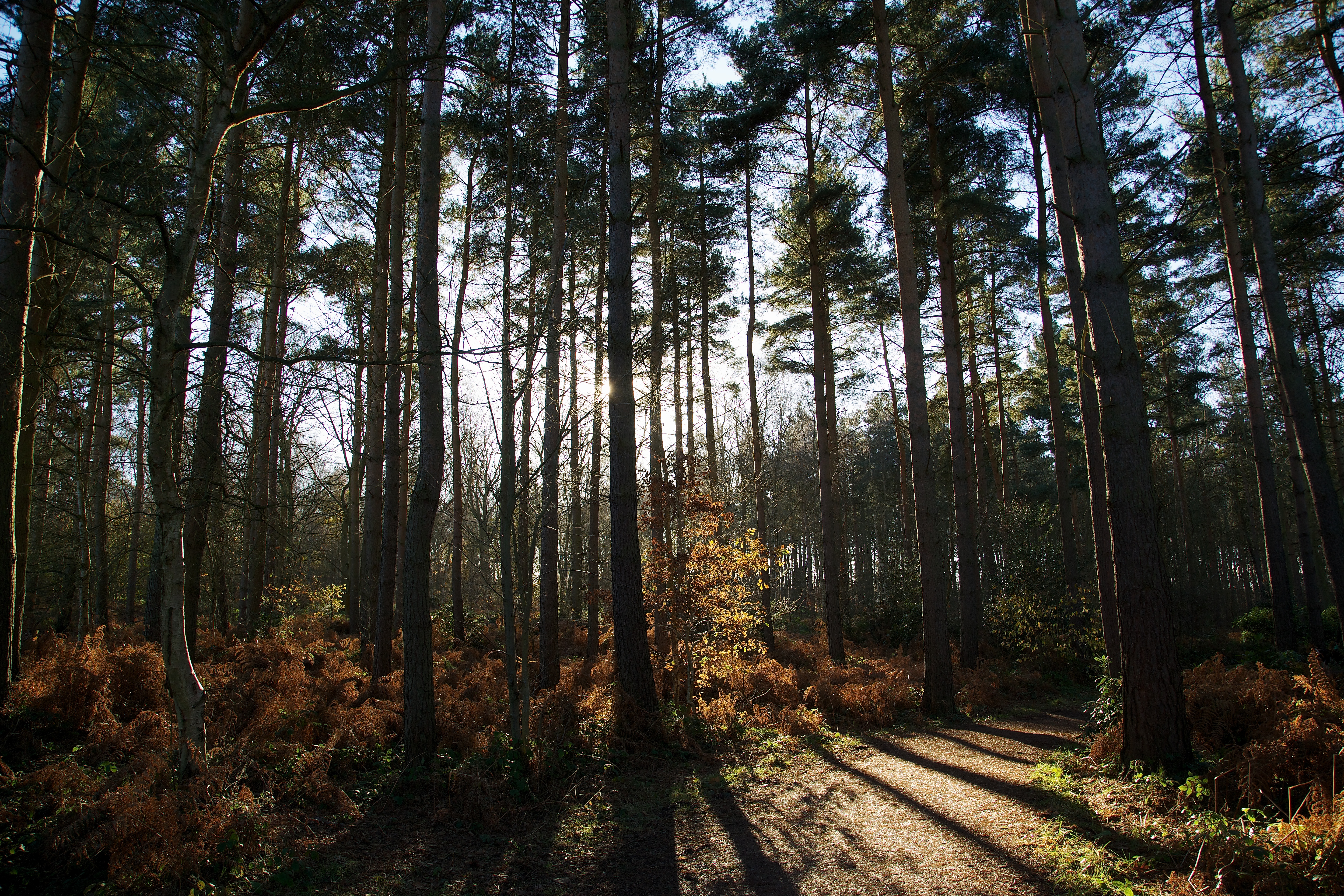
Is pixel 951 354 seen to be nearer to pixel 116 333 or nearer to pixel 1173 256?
pixel 1173 256

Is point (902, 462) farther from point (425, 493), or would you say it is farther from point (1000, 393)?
point (425, 493)

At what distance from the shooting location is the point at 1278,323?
8906 millimetres

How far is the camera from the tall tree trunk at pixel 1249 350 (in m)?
10.3

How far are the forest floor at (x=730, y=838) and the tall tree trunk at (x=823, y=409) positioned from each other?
19.1 feet

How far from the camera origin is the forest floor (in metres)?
3.62

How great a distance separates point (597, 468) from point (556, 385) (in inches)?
196

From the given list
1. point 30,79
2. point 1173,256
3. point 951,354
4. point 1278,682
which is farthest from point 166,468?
point 1173,256

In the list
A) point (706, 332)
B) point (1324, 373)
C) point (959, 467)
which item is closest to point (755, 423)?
A: point (706, 332)

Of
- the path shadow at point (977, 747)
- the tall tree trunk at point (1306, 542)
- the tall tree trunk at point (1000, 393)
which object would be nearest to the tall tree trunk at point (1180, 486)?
the tall tree trunk at point (1000, 393)

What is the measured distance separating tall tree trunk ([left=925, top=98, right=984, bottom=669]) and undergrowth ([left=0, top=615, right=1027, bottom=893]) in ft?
6.42

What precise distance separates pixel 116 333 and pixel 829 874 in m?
5.87

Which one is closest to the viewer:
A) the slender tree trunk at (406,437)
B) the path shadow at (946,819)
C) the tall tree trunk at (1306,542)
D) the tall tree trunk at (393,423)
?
the path shadow at (946,819)

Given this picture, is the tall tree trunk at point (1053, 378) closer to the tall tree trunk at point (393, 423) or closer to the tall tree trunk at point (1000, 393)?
the tall tree trunk at point (1000, 393)

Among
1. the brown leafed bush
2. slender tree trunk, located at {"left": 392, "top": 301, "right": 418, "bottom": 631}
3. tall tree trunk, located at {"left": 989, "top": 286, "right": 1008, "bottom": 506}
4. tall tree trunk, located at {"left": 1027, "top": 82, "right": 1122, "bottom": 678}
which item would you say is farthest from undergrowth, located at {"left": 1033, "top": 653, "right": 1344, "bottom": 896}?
tall tree trunk, located at {"left": 989, "top": 286, "right": 1008, "bottom": 506}
